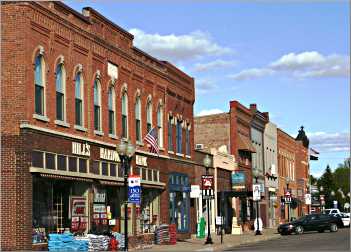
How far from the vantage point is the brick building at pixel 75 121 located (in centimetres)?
2370

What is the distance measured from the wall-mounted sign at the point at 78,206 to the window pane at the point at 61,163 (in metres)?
1.59

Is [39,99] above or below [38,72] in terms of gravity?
below

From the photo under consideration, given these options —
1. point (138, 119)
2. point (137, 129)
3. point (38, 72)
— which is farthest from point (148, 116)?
point (38, 72)

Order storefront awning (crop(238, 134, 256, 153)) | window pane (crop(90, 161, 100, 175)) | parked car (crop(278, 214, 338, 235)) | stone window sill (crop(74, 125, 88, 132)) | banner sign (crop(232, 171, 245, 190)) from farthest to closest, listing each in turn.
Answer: storefront awning (crop(238, 134, 256, 153)) < banner sign (crop(232, 171, 245, 190)) < parked car (crop(278, 214, 338, 235)) < window pane (crop(90, 161, 100, 175)) < stone window sill (crop(74, 125, 88, 132))

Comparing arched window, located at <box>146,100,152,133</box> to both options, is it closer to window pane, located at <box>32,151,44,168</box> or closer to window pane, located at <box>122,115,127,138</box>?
window pane, located at <box>122,115,127,138</box>

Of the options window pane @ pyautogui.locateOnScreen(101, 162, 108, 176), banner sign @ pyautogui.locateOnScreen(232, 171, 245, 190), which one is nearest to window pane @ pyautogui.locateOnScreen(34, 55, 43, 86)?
window pane @ pyautogui.locateOnScreen(101, 162, 108, 176)

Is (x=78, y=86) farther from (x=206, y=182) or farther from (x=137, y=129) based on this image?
(x=206, y=182)

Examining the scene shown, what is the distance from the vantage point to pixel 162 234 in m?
36.1

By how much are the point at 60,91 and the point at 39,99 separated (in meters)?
1.87

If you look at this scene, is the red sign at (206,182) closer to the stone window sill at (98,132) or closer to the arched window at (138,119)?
the arched window at (138,119)

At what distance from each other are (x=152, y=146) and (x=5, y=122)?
12.6 m

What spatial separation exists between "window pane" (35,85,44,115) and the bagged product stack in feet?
41.6

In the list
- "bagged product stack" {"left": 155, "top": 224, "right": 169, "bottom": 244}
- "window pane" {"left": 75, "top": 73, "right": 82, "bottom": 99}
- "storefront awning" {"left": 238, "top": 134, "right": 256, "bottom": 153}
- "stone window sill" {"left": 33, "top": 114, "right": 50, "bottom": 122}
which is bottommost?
"bagged product stack" {"left": 155, "top": 224, "right": 169, "bottom": 244}

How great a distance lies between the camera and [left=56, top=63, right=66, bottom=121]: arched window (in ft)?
87.8
